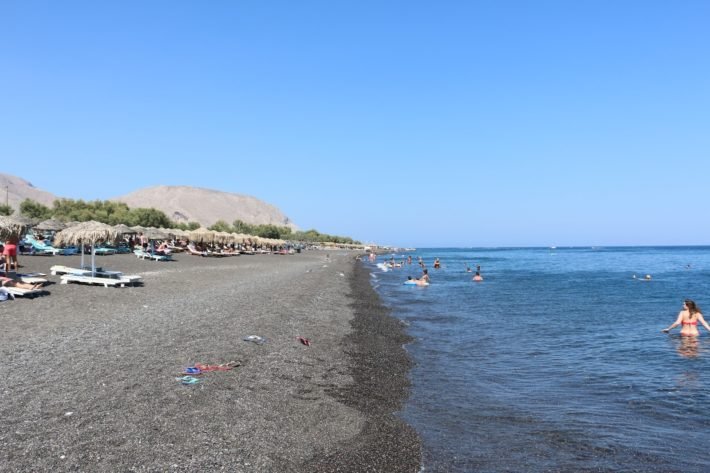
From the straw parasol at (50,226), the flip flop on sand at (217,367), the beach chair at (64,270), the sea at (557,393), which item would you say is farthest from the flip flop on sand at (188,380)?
the straw parasol at (50,226)

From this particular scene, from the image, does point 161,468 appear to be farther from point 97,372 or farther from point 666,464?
point 666,464

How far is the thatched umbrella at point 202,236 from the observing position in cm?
5457

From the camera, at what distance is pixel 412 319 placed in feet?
62.8

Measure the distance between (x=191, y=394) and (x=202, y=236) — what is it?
50.9m

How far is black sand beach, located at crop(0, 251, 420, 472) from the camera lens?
17.7ft

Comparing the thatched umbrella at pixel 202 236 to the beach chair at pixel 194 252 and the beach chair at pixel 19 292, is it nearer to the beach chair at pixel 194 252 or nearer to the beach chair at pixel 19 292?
the beach chair at pixel 194 252

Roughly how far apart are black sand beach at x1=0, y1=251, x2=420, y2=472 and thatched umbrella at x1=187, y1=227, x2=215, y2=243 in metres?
41.2

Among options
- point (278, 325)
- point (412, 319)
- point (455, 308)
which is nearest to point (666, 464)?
point (278, 325)

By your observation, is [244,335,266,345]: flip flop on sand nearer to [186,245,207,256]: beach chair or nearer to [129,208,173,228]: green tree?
[186,245,207,256]: beach chair

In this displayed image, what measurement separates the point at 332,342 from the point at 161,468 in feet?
24.5

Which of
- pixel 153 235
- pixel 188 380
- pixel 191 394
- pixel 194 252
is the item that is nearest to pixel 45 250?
pixel 153 235

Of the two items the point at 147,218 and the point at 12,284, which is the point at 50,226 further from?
the point at 147,218

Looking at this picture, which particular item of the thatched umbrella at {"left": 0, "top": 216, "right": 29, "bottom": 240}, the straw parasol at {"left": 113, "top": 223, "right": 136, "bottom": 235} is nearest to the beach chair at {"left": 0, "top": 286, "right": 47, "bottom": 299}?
the thatched umbrella at {"left": 0, "top": 216, "right": 29, "bottom": 240}

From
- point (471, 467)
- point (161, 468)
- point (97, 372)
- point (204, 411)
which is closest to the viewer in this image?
point (161, 468)
